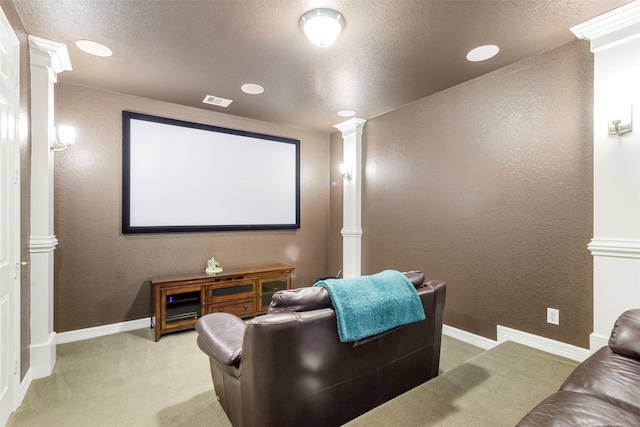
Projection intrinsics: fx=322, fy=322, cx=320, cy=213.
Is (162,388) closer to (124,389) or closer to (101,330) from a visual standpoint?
(124,389)

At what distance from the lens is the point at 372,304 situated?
183 centimetres

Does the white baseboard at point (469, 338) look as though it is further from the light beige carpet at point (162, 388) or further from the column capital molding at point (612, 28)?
the column capital molding at point (612, 28)

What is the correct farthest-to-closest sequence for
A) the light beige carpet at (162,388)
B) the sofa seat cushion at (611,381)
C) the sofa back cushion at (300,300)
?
the light beige carpet at (162,388)
the sofa back cushion at (300,300)
the sofa seat cushion at (611,381)

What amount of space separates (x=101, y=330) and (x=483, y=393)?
3.71 meters

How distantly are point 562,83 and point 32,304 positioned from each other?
462 centimetres

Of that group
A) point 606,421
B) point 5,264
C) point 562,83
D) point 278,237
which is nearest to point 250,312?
point 278,237

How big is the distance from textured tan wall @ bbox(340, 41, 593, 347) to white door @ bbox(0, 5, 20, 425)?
3581mm

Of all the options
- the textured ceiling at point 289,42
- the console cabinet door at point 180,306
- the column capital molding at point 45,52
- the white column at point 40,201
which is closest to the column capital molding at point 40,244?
the white column at point 40,201

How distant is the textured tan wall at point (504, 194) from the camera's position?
258cm

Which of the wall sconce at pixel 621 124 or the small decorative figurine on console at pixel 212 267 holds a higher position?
the wall sconce at pixel 621 124

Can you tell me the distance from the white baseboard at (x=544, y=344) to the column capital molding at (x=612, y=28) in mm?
2320

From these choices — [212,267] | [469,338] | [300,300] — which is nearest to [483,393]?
[469,338]

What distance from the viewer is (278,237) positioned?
477cm

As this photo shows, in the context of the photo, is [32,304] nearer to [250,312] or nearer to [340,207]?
[250,312]
